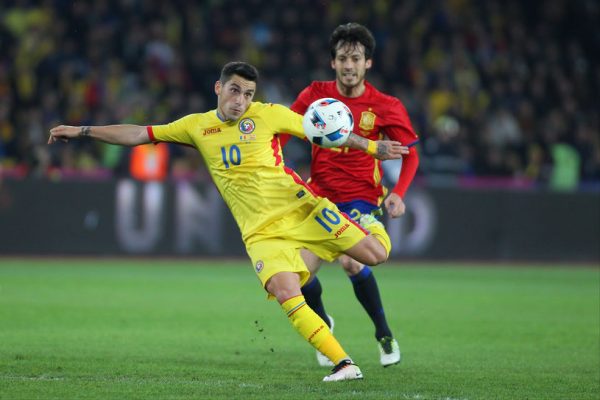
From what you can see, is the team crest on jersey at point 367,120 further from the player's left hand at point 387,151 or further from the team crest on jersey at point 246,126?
the team crest on jersey at point 246,126

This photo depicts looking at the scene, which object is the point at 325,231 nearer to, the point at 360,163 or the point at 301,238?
the point at 301,238

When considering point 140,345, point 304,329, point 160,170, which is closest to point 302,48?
point 160,170

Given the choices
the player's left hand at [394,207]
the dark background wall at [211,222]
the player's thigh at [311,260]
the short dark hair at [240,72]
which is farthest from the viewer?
the dark background wall at [211,222]

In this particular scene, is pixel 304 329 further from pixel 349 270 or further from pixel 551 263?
pixel 551 263

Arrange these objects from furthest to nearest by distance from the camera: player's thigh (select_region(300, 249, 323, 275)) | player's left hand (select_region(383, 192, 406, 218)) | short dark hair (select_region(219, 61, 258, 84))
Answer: player's thigh (select_region(300, 249, 323, 275)) < player's left hand (select_region(383, 192, 406, 218)) < short dark hair (select_region(219, 61, 258, 84))

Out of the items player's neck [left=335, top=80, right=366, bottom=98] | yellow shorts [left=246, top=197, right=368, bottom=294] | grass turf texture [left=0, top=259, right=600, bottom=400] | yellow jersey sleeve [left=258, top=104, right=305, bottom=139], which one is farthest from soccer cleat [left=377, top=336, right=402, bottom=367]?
player's neck [left=335, top=80, right=366, bottom=98]

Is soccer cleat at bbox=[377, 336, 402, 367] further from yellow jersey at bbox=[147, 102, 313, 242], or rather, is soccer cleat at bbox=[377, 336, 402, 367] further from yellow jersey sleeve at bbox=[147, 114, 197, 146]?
yellow jersey sleeve at bbox=[147, 114, 197, 146]

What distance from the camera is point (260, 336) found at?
33.0 feet

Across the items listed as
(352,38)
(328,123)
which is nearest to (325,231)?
(328,123)

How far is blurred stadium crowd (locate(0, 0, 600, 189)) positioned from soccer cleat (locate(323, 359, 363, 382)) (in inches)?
460

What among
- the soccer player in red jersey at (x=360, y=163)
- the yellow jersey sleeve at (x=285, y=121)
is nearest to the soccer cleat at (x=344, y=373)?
the soccer player in red jersey at (x=360, y=163)

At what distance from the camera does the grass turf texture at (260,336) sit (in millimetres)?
7074

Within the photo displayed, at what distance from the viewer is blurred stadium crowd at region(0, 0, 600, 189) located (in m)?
19.2

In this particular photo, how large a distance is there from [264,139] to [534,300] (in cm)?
727
